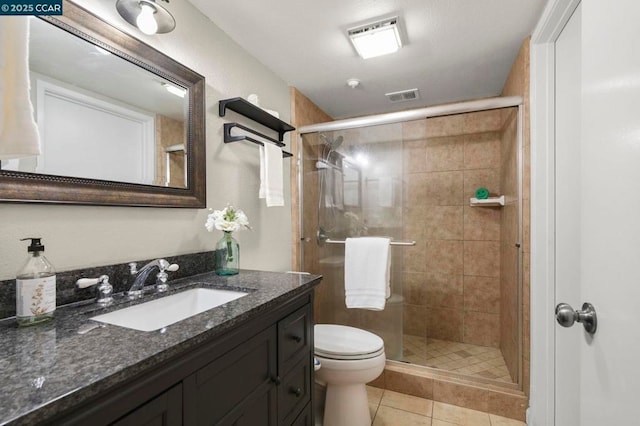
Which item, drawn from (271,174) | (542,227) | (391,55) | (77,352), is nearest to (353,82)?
(391,55)

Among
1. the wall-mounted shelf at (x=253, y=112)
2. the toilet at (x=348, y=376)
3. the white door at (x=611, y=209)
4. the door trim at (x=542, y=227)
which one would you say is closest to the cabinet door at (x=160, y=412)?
the white door at (x=611, y=209)

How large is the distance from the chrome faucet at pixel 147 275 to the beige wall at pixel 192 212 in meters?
0.06

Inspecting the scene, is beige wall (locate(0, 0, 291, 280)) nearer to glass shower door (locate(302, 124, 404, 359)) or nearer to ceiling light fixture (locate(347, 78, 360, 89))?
glass shower door (locate(302, 124, 404, 359))

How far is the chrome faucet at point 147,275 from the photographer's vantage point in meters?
1.09

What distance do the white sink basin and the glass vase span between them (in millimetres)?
199

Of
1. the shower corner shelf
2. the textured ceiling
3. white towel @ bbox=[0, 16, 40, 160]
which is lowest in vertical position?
the shower corner shelf

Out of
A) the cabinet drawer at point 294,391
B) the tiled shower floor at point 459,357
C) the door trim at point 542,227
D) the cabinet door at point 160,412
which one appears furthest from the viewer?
the tiled shower floor at point 459,357

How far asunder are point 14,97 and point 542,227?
2.15m

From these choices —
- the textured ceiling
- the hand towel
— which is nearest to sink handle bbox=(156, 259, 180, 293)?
the textured ceiling

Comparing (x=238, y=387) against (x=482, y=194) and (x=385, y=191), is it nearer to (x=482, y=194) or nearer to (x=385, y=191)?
(x=385, y=191)

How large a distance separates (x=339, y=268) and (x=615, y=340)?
1774 millimetres

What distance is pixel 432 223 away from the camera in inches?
111

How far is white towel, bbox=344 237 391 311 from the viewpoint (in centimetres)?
204

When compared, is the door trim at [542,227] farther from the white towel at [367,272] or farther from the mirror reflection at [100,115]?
the mirror reflection at [100,115]
